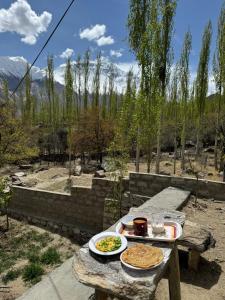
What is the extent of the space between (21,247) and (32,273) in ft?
6.77

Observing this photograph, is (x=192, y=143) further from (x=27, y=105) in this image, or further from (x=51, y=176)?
(x=27, y=105)

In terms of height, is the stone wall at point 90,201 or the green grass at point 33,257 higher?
the stone wall at point 90,201

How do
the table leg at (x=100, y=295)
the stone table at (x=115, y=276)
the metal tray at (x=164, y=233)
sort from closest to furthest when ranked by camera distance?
the stone table at (x=115, y=276) → the table leg at (x=100, y=295) → the metal tray at (x=164, y=233)

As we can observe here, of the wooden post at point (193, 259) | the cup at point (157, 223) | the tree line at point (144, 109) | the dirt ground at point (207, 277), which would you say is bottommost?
the dirt ground at point (207, 277)

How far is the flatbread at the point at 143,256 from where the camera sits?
7.55 ft

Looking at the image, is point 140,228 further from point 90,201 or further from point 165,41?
point 165,41

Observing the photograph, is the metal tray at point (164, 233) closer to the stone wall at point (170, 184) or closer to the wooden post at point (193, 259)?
the wooden post at point (193, 259)

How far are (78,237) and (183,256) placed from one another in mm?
5785

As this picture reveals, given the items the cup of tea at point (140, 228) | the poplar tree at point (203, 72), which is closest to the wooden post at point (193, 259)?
the cup of tea at point (140, 228)

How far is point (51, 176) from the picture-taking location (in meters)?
17.2

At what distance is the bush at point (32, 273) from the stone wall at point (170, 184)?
3.14 meters

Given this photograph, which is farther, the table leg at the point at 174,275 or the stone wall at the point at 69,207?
the stone wall at the point at 69,207

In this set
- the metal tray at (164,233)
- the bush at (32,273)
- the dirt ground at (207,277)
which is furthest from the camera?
the bush at (32,273)

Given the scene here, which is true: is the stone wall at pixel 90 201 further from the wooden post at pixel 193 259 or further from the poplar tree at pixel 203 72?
the poplar tree at pixel 203 72
